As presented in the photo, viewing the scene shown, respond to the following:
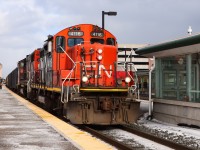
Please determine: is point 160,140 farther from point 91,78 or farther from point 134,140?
point 91,78

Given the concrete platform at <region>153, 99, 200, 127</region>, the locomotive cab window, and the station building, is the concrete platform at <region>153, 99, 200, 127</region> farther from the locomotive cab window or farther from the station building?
the locomotive cab window

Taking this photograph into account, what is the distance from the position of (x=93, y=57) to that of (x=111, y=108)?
7.00 feet

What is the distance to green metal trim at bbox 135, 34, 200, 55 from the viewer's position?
39.2ft

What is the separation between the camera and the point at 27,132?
11.0 meters

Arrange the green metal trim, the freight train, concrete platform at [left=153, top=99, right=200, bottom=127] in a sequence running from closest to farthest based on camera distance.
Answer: the green metal trim
the freight train
concrete platform at [left=153, top=99, right=200, bottom=127]

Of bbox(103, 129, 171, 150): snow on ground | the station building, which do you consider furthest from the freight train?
the station building

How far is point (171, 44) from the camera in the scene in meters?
13.5

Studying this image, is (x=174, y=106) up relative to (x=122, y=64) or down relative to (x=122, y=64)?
down

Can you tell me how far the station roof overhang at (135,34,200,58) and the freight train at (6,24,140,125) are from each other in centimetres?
155

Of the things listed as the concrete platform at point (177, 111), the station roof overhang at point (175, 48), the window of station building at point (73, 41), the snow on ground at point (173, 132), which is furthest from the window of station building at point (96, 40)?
the snow on ground at point (173, 132)

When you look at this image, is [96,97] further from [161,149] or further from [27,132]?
[161,149]

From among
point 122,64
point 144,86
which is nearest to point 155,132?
point 122,64

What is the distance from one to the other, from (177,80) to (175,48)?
140 cm

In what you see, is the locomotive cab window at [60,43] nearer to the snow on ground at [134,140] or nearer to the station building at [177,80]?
the station building at [177,80]
